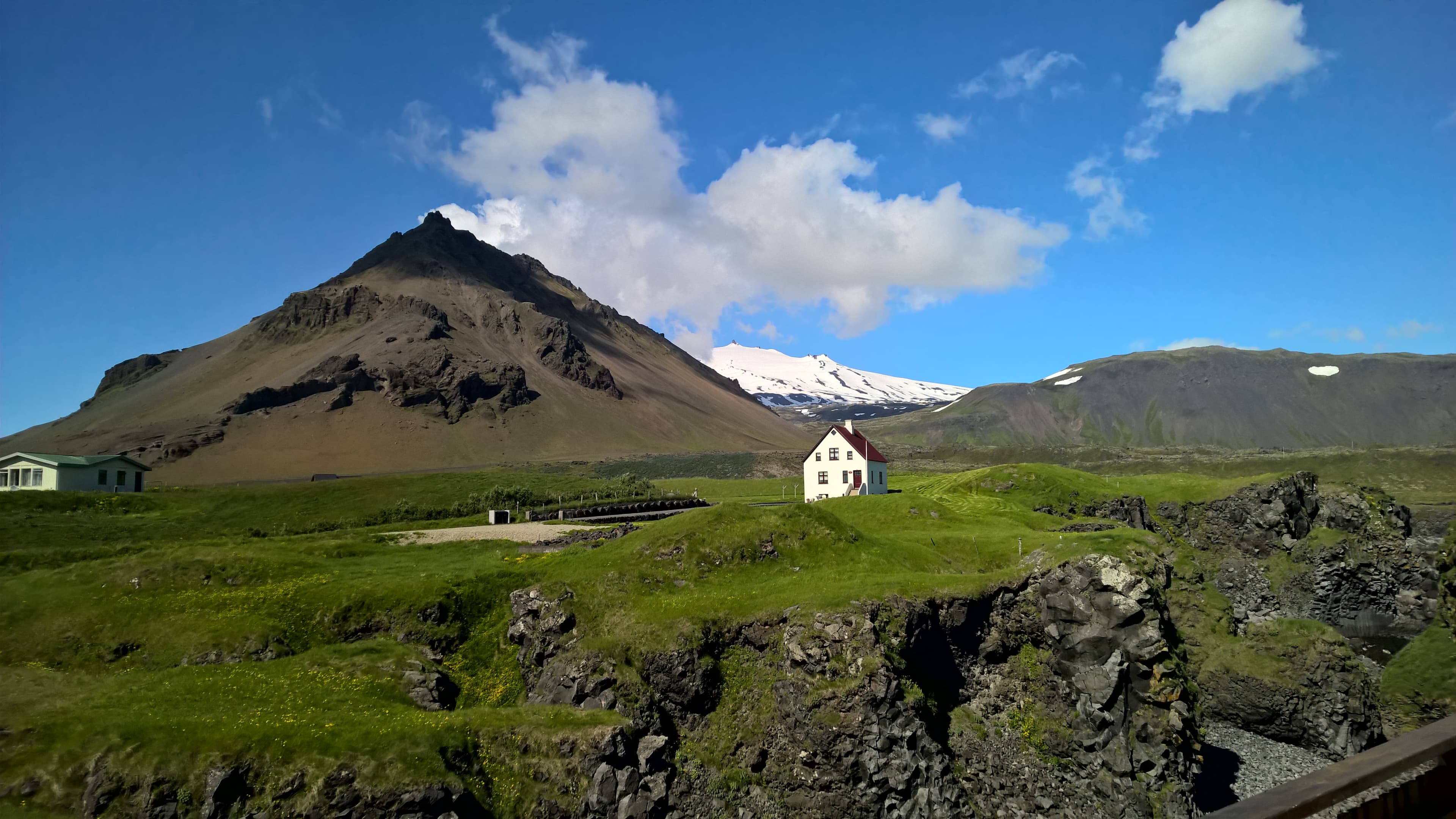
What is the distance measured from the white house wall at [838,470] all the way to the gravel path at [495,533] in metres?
32.2

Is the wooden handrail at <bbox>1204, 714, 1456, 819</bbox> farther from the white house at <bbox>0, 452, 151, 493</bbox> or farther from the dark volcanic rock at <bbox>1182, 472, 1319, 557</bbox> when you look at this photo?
the white house at <bbox>0, 452, 151, 493</bbox>

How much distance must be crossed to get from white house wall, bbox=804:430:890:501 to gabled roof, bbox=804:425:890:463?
0.77ft

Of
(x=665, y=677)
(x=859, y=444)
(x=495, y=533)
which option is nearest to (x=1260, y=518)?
(x=859, y=444)

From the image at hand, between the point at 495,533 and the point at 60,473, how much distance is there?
65.5m

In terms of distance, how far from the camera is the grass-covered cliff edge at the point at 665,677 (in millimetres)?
27266

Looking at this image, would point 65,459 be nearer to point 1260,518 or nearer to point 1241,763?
point 1241,763

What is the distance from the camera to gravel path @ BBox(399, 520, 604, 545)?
201 ft

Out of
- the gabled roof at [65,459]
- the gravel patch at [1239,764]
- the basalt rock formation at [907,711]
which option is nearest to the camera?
the basalt rock formation at [907,711]

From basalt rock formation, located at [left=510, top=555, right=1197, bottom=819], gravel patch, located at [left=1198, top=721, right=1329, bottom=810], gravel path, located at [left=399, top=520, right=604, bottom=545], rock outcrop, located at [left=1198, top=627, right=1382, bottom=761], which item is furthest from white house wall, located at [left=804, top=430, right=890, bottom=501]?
basalt rock formation, located at [left=510, top=555, right=1197, bottom=819]

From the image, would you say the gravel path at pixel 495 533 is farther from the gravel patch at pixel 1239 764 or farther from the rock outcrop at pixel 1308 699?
the rock outcrop at pixel 1308 699

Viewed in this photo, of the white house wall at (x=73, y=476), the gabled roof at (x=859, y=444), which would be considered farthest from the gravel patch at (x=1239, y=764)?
the white house wall at (x=73, y=476)

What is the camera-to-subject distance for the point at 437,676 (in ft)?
122

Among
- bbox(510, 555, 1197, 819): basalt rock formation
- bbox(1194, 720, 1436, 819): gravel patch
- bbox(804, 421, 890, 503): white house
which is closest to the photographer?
bbox(510, 555, 1197, 819): basalt rock formation

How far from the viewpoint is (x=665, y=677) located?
3606 cm
